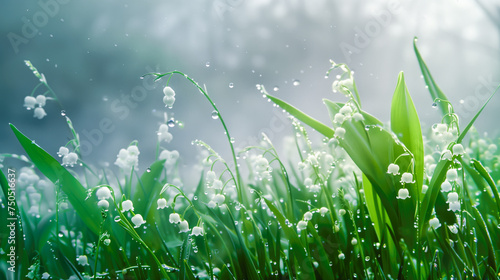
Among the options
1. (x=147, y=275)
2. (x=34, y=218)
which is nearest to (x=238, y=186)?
(x=147, y=275)

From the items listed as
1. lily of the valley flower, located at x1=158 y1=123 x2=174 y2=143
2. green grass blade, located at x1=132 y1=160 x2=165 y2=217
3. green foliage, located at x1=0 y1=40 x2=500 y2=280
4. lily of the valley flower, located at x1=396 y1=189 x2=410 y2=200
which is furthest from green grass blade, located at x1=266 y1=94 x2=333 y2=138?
green grass blade, located at x1=132 y1=160 x2=165 y2=217

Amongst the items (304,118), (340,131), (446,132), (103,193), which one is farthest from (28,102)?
(446,132)

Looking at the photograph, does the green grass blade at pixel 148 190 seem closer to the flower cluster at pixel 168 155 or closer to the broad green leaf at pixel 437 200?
the flower cluster at pixel 168 155

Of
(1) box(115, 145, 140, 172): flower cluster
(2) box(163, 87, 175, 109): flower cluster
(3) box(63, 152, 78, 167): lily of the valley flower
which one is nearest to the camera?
(2) box(163, 87, 175, 109): flower cluster

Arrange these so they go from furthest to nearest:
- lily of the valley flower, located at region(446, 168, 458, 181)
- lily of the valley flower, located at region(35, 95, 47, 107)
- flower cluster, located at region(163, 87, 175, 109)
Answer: lily of the valley flower, located at region(35, 95, 47, 107)
flower cluster, located at region(163, 87, 175, 109)
lily of the valley flower, located at region(446, 168, 458, 181)

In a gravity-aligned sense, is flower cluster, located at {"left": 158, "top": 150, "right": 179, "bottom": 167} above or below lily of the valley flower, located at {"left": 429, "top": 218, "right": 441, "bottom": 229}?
above

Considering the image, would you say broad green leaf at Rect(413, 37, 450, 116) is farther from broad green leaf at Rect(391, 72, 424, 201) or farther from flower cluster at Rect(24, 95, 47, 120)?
flower cluster at Rect(24, 95, 47, 120)
